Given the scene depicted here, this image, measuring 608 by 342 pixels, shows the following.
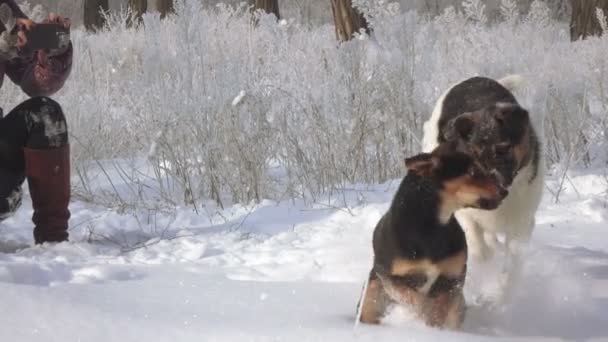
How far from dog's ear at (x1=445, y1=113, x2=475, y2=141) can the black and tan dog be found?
5cm

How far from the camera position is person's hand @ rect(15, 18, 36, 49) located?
11.1ft

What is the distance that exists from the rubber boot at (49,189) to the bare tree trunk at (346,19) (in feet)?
14.5

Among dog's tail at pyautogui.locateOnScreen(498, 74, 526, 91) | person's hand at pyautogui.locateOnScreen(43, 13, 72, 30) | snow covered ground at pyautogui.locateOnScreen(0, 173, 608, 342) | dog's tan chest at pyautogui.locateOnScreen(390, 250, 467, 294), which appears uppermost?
person's hand at pyautogui.locateOnScreen(43, 13, 72, 30)

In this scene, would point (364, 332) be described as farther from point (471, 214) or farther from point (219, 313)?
point (471, 214)

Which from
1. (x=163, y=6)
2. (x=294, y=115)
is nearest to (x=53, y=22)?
(x=294, y=115)

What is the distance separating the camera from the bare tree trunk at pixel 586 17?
9.46 meters

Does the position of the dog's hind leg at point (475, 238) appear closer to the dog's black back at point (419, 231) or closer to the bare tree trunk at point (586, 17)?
the dog's black back at point (419, 231)

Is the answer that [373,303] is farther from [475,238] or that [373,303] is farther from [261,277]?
[475,238]

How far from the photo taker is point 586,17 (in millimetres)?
9609

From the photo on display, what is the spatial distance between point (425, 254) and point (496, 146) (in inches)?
14.9

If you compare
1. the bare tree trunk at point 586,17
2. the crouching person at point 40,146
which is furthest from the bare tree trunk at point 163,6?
the crouching person at point 40,146

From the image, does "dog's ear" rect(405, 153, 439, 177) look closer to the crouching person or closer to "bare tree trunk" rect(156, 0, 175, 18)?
the crouching person

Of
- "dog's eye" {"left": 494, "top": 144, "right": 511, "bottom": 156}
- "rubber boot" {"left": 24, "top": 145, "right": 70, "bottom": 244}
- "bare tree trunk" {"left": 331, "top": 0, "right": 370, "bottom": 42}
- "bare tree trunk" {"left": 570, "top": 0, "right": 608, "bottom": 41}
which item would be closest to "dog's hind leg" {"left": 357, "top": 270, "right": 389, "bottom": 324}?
"dog's eye" {"left": 494, "top": 144, "right": 511, "bottom": 156}

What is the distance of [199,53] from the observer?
4934mm
